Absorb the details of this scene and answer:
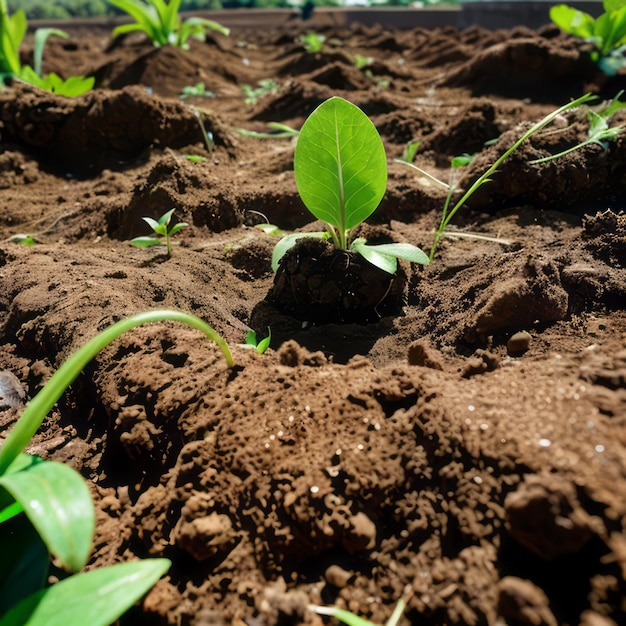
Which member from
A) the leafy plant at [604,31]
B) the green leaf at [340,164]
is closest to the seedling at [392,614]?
the green leaf at [340,164]

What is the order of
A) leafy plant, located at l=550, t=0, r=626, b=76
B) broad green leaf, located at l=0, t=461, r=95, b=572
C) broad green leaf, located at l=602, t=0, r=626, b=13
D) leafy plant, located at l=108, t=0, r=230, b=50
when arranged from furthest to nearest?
leafy plant, located at l=108, t=0, r=230, b=50 < leafy plant, located at l=550, t=0, r=626, b=76 < broad green leaf, located at l=602, t=0, r=626, b=13 < broad green leaf, located at l=0, t=461, r=95, b=572

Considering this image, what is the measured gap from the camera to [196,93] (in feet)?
12.7

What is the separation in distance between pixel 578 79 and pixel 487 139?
1.71m

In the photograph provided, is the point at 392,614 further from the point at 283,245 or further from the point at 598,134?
the point at 598,134

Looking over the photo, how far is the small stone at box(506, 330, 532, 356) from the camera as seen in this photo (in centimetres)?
110

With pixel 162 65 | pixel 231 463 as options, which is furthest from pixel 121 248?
pixel 162 65

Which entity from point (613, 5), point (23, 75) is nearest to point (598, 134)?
point (613, 5)

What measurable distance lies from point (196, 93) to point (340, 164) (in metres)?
3.04

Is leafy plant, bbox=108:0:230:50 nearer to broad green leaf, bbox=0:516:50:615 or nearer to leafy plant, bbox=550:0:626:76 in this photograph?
leafy plant, bbox=550:0:626:76

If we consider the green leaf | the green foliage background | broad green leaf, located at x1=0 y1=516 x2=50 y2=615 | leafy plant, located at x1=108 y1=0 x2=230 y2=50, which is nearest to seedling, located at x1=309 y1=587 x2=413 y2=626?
broad green leaf, located at x1=0 y1=516 x2=50 y2=615

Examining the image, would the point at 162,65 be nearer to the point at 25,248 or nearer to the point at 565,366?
the point at 25,248

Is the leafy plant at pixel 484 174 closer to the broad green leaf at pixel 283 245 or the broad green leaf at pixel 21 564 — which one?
the broad green leaf at pixel 283 245

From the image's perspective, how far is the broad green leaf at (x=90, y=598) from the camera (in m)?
0.59

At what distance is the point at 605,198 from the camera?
1798mm
